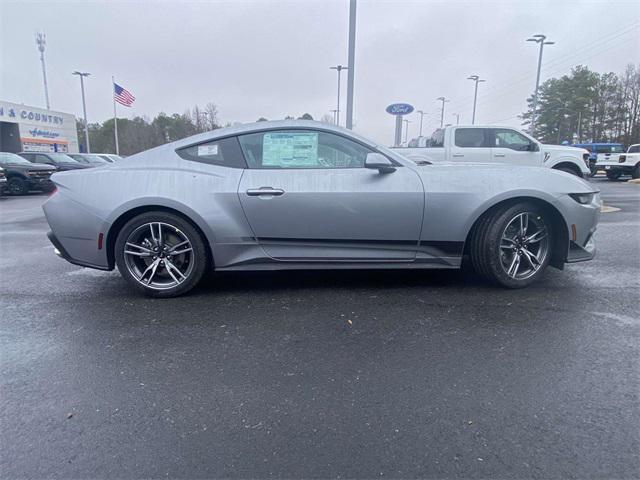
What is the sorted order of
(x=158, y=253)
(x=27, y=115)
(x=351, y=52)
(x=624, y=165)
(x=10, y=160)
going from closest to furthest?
(x=158, y=253) → (x=351, y=52) → (x=10, y=160) → (x=624, y=165) → (x=27, y=115)

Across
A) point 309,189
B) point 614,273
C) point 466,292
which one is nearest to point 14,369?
point 309,189

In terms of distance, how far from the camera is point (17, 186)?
14.7 meters

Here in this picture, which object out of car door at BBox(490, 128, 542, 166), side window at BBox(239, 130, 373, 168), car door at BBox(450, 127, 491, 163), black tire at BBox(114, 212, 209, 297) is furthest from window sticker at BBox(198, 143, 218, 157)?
car door at BBox(490, 128, 542, 166)

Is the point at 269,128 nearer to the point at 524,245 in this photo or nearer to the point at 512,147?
the point at 524,245

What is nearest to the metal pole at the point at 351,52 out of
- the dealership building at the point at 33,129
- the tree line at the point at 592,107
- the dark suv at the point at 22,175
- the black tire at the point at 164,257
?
the black tire at the point at 164,257

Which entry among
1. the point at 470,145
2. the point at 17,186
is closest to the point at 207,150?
the point at 470,145

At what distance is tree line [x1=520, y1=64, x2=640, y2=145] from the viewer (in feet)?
159

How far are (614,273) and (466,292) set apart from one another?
1852 mm

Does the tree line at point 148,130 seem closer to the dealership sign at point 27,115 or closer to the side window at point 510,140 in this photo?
the dealership sign at point 27,115

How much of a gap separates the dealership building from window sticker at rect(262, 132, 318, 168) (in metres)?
34.8

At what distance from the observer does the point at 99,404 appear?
6.81 ft

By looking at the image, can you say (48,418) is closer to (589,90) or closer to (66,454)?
(66,454)

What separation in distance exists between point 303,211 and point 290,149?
59cm

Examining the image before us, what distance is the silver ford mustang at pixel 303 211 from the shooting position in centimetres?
340
